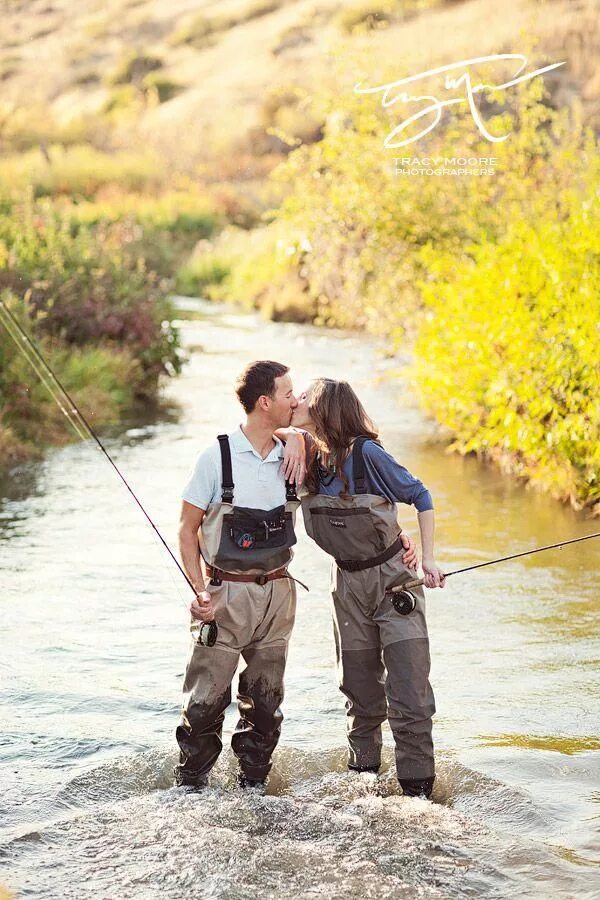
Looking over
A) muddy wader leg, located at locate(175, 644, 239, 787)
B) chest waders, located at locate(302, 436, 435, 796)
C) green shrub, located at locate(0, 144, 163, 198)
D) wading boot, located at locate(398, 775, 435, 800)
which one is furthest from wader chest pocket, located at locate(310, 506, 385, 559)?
green shrub, located at locate(0, 144, 163, 198)

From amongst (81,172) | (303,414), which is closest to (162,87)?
(81,172)

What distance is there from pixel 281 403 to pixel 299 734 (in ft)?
6.35

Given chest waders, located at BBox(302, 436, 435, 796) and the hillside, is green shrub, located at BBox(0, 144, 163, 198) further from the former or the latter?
chest waders, located at BBox(302, 436, 435, 796)

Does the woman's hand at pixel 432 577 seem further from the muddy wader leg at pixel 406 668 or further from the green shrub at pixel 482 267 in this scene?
the green shrub at pixel 482 267

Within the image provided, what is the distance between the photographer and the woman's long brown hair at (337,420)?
15.8 ft

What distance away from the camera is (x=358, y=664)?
16.5ft

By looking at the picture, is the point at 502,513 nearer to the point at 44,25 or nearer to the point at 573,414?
the point at 573,414

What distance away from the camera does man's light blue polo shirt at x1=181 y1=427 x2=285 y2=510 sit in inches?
187

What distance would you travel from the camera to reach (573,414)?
966 centimetres

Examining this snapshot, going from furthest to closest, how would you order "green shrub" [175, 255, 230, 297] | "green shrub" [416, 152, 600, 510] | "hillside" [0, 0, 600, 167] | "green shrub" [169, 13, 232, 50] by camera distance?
"green shrub" [169, 13, 232, 50] < "hillside" [0, 0, 600, 167] < "green shrub" [175, 255, 230, 297] < "green shrub" [416, 152, 600, 510]

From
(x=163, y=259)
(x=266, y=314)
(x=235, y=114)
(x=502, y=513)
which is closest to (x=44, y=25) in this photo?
(x=235, y=114)

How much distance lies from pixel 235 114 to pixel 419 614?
55.1 m

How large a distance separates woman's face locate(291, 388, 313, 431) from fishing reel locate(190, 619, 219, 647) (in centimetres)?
83

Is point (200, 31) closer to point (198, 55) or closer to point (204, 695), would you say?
point (198, 55)
